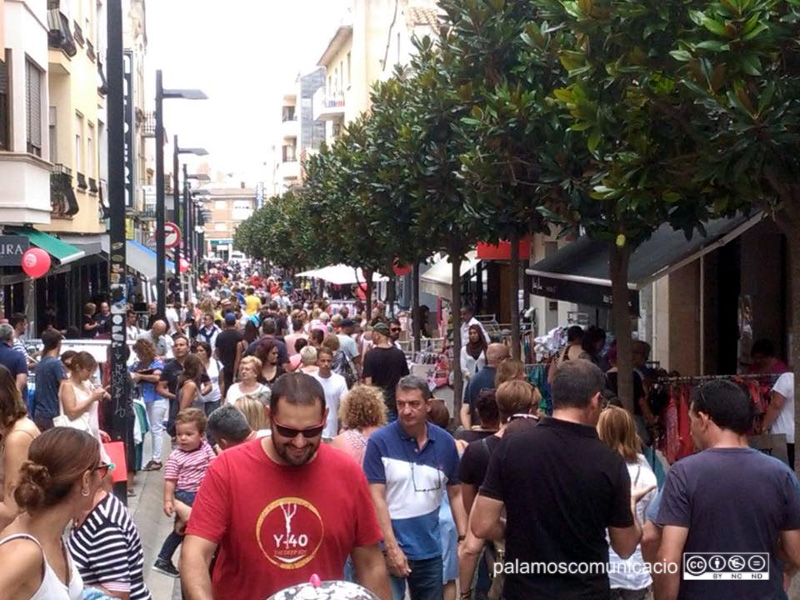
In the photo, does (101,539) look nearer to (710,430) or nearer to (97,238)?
(710,430)

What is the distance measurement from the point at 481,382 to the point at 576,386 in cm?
628

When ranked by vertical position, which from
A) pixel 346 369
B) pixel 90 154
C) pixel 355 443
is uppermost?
pixel 90 154

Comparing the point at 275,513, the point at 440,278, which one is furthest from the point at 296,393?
the point at 440,278

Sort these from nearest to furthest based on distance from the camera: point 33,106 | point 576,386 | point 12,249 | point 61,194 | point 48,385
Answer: point 576,386, point 48,385, point 12,249, point 33,106, point 61,194

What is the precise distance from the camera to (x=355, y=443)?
25.6 feet

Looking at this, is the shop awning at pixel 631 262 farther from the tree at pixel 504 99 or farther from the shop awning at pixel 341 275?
the shop awning at pixel 341 275

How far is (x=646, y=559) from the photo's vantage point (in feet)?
18.4

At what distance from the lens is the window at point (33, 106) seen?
63.6 feet

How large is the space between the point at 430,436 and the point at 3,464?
226 cm

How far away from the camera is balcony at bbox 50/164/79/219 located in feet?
73.3

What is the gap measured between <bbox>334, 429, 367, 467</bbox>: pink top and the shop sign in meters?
9.84

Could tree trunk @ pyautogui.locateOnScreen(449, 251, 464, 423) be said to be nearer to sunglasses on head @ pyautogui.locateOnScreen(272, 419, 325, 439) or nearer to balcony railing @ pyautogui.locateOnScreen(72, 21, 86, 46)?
balcony railing @ pyautogui.locateOnScreen(72, 21, 86, 46)

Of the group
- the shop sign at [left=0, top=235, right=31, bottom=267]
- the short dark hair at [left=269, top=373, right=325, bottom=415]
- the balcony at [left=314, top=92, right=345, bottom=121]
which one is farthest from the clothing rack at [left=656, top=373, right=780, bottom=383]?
the balcony at [left=314, top=92, right=345, bottom=121]

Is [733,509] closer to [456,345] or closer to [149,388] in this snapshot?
[149,388]
